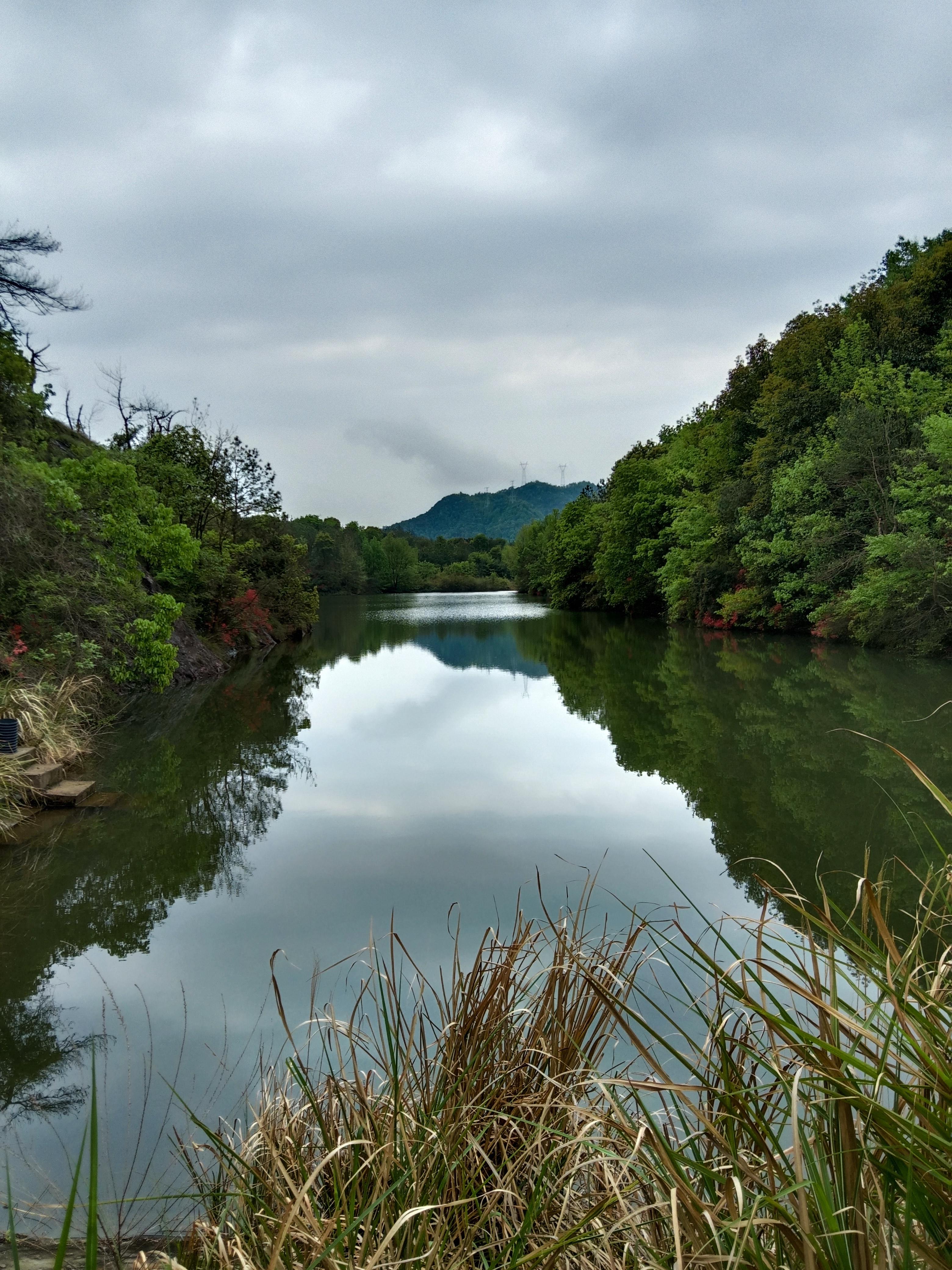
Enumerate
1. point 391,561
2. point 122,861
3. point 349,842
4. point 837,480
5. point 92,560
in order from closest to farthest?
point 122,861 → point 349,842 → point 92,560 → point 837,480 → point 391,561

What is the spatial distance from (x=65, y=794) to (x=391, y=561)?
8923 centimetres

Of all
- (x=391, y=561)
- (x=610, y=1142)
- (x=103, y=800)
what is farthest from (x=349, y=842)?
(x=391, y=561)

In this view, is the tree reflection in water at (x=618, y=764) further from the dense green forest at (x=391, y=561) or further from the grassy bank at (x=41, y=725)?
the dense green forest at (x=391, y=561)

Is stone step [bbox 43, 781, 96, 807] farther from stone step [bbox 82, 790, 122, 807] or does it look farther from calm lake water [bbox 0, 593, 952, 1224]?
calm lake water [bbox 0, 593, 952, 1224]

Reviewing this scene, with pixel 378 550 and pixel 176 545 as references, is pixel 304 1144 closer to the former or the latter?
pixel 176 545

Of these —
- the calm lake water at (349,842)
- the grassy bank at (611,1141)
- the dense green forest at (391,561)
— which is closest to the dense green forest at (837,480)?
the calm lake water at (349,842)

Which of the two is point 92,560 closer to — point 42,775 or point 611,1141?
point 42,775

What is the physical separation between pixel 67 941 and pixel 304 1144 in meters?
2.90

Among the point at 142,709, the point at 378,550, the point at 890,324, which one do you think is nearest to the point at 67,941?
the point at 142,709

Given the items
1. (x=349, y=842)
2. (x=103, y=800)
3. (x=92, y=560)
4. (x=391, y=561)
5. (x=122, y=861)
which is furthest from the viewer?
(x=391, y=561)

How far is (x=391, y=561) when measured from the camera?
312 feet

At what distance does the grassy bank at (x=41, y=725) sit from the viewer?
6266mm

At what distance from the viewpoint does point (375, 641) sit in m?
26.7

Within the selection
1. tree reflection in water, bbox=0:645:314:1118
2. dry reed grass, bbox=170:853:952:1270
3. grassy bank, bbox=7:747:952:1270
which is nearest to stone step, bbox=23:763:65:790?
tree reflection in water, bbox=0:645:314:1118
